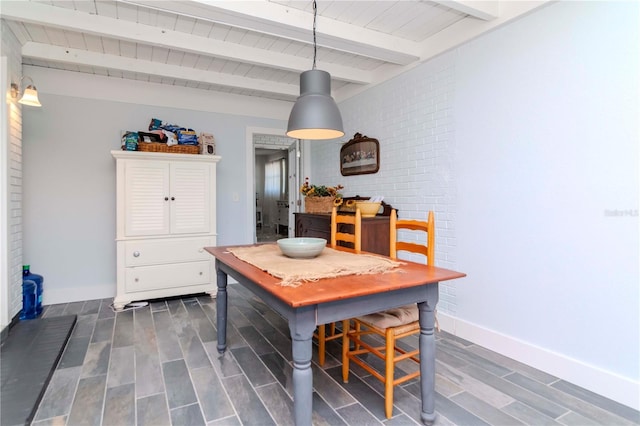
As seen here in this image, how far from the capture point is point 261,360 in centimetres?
234

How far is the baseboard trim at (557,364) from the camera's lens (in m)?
1.82

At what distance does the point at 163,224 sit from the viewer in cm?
365

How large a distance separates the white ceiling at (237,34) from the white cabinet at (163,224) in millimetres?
966

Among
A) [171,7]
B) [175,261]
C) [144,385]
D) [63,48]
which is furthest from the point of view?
[175,261]

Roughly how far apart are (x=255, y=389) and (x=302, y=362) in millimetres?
862

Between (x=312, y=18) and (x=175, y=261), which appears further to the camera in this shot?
(x=175, y=261)

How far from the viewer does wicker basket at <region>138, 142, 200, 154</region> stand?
3.59 metres

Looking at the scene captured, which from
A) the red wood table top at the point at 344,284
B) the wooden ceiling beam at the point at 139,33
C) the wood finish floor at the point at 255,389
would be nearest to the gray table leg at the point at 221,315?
the wood finish floor at the point at 255,389

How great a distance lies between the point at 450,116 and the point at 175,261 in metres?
3.15

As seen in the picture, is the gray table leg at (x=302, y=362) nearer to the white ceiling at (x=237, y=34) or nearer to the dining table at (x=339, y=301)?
the dining table at (x=339, y=301)

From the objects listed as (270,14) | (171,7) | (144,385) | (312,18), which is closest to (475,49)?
(312,18)

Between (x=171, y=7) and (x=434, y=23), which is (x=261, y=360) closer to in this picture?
(x=171, y=7)

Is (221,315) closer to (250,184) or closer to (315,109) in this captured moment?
(315,109)

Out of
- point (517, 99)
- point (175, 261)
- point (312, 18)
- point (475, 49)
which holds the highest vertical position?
point (312, 18)
